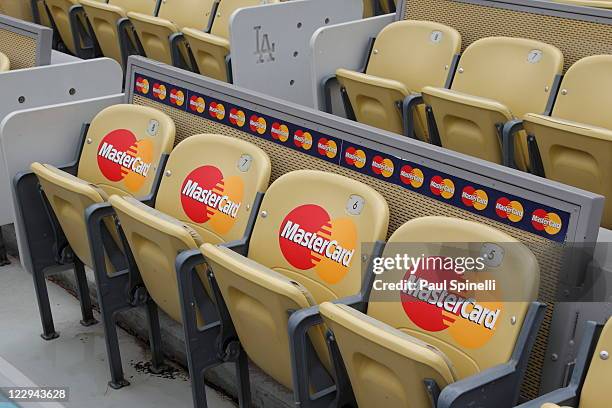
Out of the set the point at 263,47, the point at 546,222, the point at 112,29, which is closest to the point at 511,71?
the point at 263,47

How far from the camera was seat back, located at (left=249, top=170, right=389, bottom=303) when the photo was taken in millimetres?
2377

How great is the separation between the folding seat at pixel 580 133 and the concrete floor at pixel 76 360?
1.34 meters

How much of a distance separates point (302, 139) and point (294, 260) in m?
0.44

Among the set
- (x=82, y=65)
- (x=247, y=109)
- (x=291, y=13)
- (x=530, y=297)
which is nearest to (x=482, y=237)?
(x=530, y=297)

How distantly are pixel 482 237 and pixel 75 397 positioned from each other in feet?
4.86

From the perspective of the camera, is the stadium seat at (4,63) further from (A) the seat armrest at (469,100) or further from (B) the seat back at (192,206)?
(A) the seat armrest at (469,100)

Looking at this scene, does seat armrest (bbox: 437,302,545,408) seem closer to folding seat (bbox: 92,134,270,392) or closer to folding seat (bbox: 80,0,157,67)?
folding seat (bbox: 92,134,270,392)

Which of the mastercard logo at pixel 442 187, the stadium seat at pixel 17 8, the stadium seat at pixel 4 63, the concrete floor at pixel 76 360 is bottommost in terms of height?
the concrete floor at pixel 76 360

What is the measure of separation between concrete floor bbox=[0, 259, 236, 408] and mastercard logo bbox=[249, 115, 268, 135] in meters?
0.84

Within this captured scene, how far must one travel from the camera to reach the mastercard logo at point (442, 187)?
2328 mm

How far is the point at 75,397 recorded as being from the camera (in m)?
2.87

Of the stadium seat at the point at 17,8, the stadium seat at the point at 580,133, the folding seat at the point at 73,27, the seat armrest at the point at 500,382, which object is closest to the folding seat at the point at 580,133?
the stadium seat at the point at 580,133

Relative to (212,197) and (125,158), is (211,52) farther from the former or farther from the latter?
(212,197)

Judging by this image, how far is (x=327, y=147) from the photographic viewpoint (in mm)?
2676
